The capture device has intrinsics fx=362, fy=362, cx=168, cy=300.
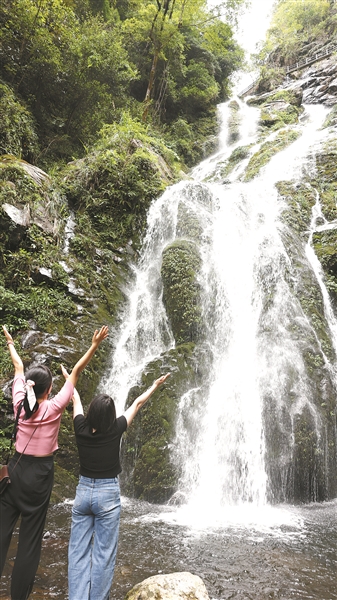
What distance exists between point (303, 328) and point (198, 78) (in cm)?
2120

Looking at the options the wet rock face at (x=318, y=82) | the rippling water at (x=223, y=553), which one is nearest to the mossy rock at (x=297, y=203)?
the rippling water at (x=223, y=553)

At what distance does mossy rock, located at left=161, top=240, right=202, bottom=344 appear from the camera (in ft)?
28.5

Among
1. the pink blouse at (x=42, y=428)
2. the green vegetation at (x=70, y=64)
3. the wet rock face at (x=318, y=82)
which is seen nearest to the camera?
the pink blouse at (x=42, y=428)

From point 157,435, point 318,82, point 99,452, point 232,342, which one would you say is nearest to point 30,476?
point 99,452

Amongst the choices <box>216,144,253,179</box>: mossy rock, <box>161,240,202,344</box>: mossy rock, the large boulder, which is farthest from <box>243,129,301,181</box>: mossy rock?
the large boulder

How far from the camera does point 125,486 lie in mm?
6617

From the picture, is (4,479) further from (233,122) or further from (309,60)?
(309,60)

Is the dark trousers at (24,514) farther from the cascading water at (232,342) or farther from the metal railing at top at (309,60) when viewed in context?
the metal railing at top at (309,60)

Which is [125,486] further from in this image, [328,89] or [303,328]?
[328,89]

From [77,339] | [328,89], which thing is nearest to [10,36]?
[77,339]

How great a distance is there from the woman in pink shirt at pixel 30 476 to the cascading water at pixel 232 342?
165 inches

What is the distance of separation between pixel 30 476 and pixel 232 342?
6724mm

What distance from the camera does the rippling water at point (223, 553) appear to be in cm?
361

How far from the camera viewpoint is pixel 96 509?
2426 mm
